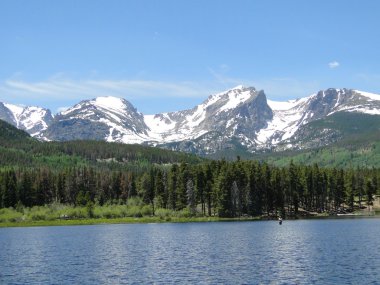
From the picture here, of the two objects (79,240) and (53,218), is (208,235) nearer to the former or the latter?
(79,240)

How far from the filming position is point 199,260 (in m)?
74.7

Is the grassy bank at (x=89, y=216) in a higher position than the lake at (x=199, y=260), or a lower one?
higher

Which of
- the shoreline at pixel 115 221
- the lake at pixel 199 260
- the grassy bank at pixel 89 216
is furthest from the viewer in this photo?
the grassy bank at pixel 89 216

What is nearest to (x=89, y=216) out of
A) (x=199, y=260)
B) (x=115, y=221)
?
(x=115, y=221)

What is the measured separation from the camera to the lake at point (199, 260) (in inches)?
2377

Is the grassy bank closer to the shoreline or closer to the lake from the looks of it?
the shoreline

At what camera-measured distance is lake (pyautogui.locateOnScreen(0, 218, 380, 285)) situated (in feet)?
198

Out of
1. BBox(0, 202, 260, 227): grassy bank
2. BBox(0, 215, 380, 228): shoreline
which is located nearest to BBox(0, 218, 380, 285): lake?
BBox(0, 215, 380, 228): shoreline

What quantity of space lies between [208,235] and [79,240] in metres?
27.2

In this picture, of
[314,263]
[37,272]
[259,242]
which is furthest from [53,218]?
[314,263]

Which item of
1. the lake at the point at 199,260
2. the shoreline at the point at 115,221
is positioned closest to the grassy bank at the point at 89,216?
the shoreline at the point at 115,221

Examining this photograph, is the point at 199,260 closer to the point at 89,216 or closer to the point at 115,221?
the point at 115,221

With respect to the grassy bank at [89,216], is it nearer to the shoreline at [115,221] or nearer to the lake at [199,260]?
the shoreline at [115,221]

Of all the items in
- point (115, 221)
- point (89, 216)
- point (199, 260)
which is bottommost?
point (199, 260)
